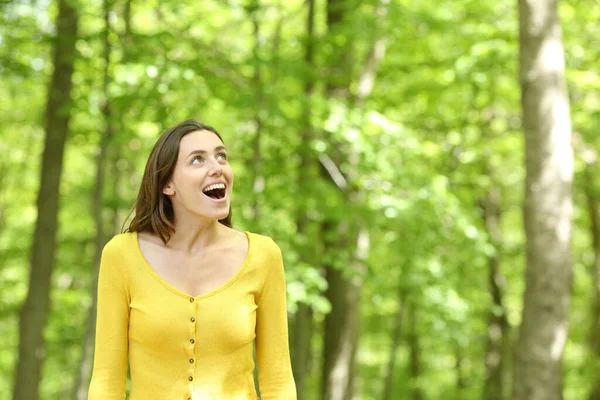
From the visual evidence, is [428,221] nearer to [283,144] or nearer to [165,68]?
[283,144]

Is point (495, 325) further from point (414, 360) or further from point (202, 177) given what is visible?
point (202, 177)

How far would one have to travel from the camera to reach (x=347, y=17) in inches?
385

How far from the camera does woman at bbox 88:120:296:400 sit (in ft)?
8.24

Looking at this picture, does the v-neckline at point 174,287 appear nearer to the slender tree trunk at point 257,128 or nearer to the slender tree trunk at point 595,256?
the slender tree trunk at point 257,128

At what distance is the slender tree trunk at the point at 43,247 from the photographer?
10586 millimetres

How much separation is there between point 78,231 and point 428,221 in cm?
941

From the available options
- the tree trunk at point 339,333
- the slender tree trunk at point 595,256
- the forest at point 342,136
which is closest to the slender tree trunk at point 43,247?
the forest at point 342,136

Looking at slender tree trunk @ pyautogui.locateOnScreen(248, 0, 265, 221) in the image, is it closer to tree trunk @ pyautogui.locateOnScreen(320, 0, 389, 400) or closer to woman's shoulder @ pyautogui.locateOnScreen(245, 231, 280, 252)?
tree trunk @ pyautogui.locateOnScreen(320, 0, 389, 400)

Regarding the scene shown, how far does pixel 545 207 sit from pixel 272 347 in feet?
17.7

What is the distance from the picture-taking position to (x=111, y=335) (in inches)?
99.1

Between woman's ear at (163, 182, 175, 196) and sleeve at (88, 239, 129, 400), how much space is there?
258 millimetres

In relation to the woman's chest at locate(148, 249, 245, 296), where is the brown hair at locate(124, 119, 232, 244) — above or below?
above

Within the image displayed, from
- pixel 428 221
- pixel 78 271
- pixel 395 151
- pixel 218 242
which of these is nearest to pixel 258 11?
pixel 395 151

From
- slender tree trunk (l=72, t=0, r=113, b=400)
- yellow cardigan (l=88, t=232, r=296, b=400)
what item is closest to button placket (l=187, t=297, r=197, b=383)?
yellow cardigan (l=88, t=232, r=296, b=400)
